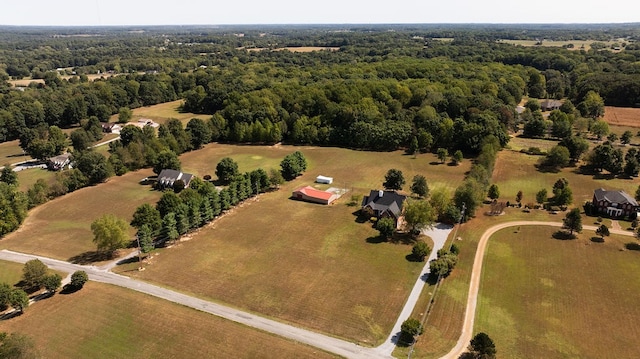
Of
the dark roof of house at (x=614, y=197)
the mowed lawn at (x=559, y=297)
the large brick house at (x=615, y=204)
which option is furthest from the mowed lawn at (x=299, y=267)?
the large brick house at (x=615, y=204)

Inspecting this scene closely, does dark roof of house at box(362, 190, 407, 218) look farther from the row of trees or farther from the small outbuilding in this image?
the row of trees

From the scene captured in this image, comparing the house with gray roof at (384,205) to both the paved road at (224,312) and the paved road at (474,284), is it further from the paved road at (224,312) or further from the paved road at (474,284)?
the paved road at (224,312)

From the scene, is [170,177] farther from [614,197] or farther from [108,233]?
[614,197]

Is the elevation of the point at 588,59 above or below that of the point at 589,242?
above

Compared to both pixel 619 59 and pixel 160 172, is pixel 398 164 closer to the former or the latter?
pixel 160 172

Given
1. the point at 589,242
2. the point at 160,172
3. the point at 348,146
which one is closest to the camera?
the point at 589,242

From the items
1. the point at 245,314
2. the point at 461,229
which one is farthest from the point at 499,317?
the point at 245,314

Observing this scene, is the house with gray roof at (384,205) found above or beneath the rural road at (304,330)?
above

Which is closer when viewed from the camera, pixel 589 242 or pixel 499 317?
pixel 499 317
